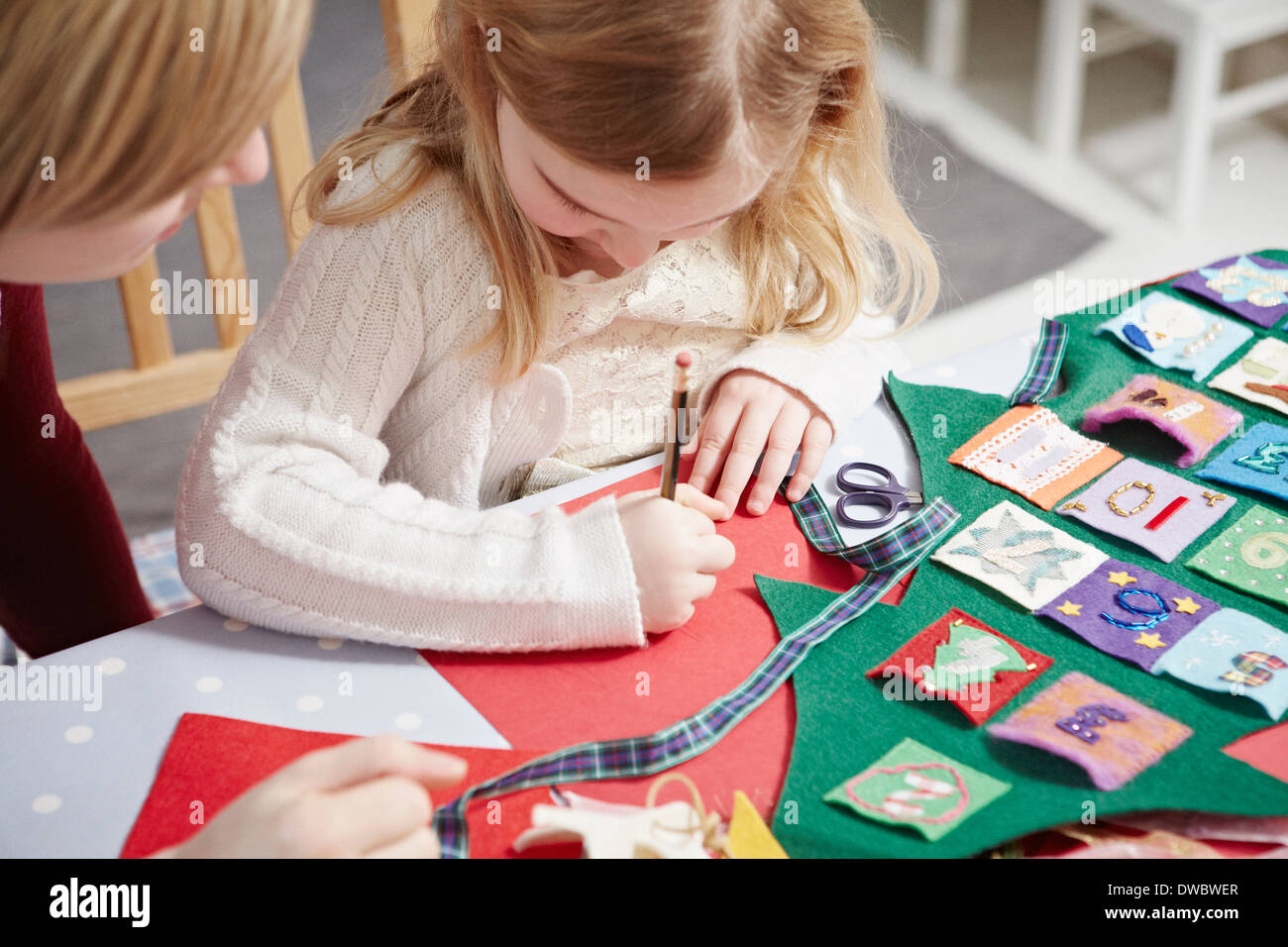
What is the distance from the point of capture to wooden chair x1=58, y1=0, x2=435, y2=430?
135cm

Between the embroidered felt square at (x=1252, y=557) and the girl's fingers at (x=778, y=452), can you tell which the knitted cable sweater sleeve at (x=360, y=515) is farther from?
the embroidered felt square at (x=1252, y=557)

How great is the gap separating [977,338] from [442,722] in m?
1.69

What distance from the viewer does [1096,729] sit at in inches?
27.3

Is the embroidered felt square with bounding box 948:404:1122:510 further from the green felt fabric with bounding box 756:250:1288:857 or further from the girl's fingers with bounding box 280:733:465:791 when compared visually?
the girl's fingers with bounding box 280:733:465:791

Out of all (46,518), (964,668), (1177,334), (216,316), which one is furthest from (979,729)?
(216,316)

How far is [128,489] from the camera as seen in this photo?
189cm

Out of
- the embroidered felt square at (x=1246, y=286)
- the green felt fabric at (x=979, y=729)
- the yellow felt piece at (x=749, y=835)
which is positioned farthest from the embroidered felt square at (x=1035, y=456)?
the yellow felt piece at (x=749, y=835)

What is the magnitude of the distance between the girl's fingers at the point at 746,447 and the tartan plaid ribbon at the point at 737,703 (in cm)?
5

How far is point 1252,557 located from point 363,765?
23.2 inches

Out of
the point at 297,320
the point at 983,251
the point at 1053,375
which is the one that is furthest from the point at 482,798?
the point at 983,251

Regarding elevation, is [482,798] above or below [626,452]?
below

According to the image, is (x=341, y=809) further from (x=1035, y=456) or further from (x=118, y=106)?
(x=1035, y=456)
